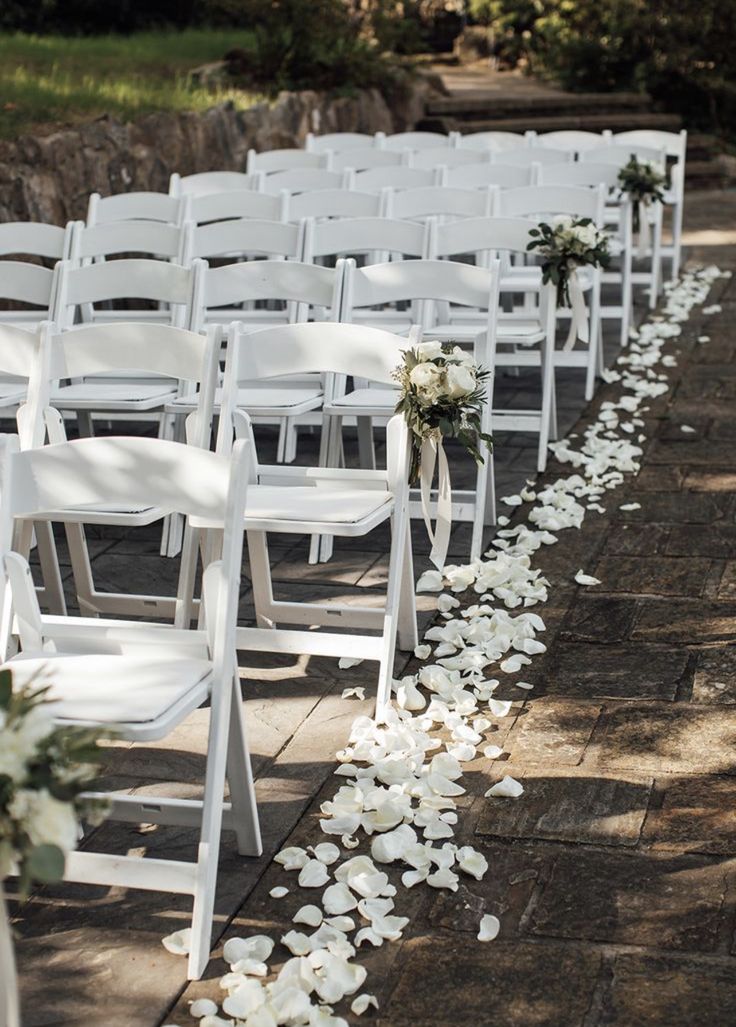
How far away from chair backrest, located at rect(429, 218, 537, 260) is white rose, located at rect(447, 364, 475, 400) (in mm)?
2198

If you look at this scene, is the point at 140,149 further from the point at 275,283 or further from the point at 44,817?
the point at 44,817

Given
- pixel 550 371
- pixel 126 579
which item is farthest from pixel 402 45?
pixel 126 579

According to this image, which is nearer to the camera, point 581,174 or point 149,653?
point 149,653

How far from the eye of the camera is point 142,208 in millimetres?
7285

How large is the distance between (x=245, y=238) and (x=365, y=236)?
0.55m

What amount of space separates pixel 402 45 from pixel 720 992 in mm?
16080

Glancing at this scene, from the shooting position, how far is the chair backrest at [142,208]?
23.7 feet

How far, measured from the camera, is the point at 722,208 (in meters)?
13.9

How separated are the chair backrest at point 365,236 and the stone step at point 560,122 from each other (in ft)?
30.9

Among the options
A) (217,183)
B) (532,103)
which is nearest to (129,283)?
(217,183)

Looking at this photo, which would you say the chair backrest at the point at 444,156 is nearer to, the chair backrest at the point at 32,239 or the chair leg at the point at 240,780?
the chair backrest at the point at 32,239

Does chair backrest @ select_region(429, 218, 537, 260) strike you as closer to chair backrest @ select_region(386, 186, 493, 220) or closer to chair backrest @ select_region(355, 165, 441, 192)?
chair backrest @ select_region(386, 186, 493, 220)

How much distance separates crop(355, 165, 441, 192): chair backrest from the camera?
27.1 feet

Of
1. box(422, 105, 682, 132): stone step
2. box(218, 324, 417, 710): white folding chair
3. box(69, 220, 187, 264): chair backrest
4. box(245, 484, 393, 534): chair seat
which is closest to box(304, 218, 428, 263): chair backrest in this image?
box(69, 220, 187, 264): chair backrest
